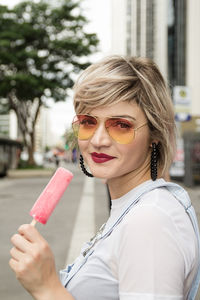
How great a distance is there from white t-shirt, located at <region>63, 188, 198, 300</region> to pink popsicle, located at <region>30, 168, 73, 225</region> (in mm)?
255

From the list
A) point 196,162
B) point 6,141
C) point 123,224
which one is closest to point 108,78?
point 123,224

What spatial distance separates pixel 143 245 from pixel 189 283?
0.30 metres

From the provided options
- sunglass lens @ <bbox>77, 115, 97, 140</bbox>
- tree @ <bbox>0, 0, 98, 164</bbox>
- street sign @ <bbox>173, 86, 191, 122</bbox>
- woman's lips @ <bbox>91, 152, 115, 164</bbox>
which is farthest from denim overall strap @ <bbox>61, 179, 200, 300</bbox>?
tree @ <bbox>0, 0, 98, 164</bbox>

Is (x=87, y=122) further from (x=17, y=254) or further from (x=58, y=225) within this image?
(x=58, y=225)

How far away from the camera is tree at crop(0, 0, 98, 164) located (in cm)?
2670

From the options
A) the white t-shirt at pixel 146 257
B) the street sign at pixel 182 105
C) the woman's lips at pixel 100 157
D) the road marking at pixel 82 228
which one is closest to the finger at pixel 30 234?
the white t-shirt at pixel 146 257

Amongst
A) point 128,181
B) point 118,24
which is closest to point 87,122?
point 128,181

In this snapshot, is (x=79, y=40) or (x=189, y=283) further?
(x=79, y=40)

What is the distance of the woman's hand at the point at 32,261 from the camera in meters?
1.21

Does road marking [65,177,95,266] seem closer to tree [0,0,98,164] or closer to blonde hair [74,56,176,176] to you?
blonde hair [74,56,176,176]

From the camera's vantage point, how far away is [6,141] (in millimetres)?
31188

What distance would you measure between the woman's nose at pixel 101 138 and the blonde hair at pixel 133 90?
0.08m

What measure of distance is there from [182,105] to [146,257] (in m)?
18.0

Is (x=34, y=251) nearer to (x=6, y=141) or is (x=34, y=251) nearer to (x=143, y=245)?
(x=143, y=245)
